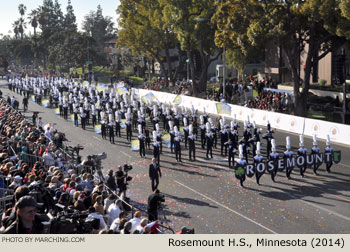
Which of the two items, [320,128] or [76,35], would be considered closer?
[320,128]

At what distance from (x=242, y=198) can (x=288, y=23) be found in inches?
657

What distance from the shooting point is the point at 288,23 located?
29516mm

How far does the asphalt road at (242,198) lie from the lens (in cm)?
1379

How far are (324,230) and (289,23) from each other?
62.9ft

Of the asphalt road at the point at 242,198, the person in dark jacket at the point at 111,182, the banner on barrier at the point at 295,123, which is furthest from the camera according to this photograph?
the banner on barrier at the point at 295,123

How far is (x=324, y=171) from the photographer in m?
19.6

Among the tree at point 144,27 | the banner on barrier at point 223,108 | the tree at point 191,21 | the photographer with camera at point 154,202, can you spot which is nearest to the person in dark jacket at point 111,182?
the photographer with camera at point 154,202

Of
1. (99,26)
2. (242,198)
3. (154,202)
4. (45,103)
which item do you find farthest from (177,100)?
(99,26)

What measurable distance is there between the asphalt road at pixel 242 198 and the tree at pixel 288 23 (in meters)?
8.73

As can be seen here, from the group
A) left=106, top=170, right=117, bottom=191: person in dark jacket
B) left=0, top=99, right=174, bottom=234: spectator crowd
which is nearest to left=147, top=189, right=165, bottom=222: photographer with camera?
left=0, top=99, right=174, bottom=234: spectator crowd

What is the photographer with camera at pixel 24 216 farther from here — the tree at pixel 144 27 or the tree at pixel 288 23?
the tree at pixel 144 27

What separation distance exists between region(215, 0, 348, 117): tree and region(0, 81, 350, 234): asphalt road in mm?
8725

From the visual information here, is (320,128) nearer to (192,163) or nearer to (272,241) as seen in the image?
(192,163)

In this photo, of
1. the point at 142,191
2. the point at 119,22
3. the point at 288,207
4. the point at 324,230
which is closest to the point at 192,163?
the point at 142,191
